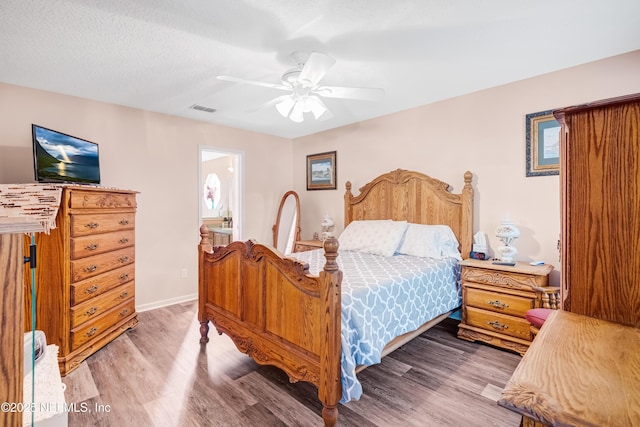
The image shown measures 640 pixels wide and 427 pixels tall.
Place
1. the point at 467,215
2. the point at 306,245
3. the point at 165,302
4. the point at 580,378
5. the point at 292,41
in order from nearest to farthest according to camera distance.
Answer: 1. the point at 580,378
2. the point at 292,41
3. the point at 467,215
4. the point at 165,302
5. the point at 306,245

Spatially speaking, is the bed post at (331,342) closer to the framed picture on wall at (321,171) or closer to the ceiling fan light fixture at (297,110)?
the ceiling fan light fixture at (297,110)

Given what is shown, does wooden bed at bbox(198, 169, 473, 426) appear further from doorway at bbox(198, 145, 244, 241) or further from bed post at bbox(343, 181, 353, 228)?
doorway at bbox(198, 145, 244, 241)

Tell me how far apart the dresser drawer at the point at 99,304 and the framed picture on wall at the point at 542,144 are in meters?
4.01

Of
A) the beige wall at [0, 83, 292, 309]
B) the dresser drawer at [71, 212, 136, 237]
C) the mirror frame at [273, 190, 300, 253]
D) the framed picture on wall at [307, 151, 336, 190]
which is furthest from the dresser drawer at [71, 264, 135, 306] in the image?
the framed picture on wall at [307, 151, 336, 190]

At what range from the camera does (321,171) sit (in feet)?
15.6

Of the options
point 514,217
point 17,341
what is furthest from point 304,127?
point 17,341

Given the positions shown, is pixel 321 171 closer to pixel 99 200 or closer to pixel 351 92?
pixel 351 92

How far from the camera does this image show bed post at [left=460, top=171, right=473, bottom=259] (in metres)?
3.11

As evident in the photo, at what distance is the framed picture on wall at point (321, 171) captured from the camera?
4.57 metres

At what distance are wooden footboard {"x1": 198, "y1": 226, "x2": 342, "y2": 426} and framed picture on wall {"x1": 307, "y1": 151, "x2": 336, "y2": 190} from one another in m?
2.38

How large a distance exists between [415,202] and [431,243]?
622mm

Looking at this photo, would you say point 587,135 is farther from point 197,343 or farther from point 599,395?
point 197,343

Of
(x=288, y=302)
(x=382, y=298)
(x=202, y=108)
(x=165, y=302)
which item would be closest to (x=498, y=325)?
(x=382, y=298)

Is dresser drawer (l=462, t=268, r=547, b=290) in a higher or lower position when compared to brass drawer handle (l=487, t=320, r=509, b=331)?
higher
